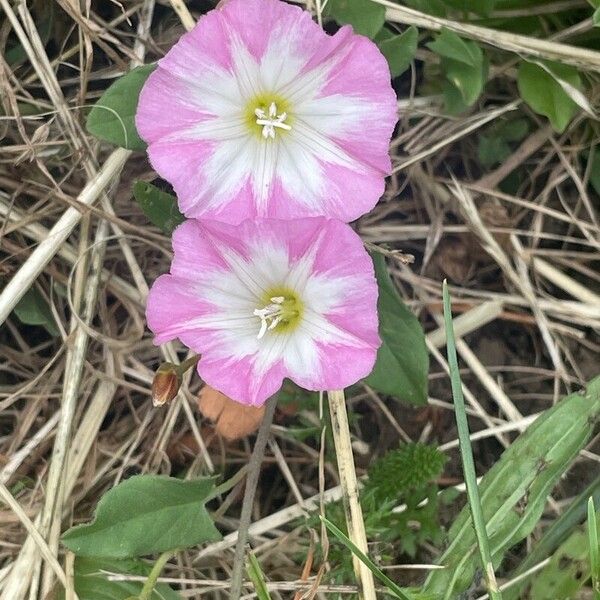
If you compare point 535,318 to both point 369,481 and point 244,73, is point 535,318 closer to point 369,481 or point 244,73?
point 369,481

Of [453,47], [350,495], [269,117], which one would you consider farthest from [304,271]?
[453,47]

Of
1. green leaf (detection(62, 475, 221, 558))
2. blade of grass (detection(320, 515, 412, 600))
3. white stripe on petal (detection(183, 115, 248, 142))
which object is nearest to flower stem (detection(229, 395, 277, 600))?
green leaf (detection(62, 475, 221, 558))

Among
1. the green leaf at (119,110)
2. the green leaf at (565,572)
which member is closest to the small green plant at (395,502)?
the green leaf at (565,572)

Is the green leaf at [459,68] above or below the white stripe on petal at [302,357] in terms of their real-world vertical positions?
above

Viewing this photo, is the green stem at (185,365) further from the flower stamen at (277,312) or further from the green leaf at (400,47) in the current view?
the green leaf at (400,47)

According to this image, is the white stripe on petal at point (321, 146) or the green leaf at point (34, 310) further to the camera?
the green leaf at point (34, 310)

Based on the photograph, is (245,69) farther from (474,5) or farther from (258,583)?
(258,583)
